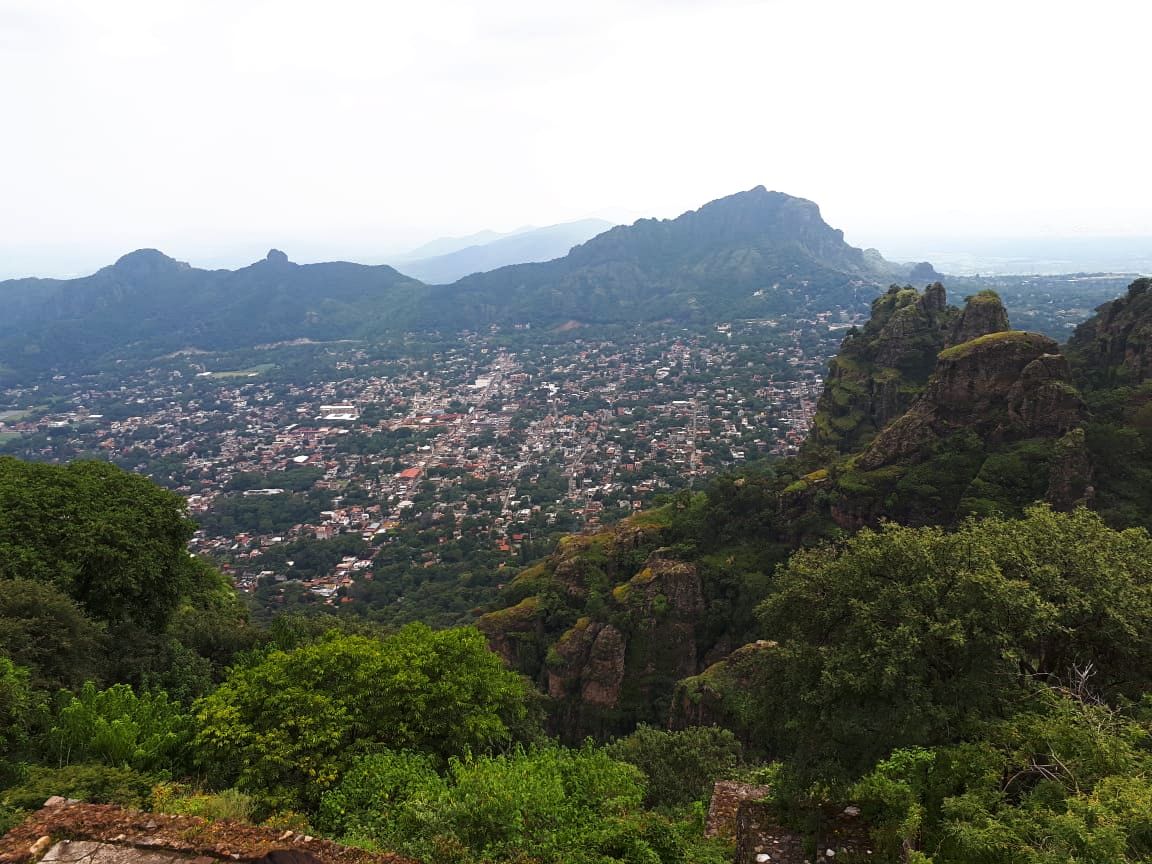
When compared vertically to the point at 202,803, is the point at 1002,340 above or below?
above

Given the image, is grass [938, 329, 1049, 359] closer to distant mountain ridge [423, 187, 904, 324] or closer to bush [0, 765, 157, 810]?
bush [0, 765, 157, 810]

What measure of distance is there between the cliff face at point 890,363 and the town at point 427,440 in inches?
860

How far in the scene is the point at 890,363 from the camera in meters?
38.7

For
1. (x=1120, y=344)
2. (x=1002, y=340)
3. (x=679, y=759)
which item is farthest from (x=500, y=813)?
(x=1120, y=344)

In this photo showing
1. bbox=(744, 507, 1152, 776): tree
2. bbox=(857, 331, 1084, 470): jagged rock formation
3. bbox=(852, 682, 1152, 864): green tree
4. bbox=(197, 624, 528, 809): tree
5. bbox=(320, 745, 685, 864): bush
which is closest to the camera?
bbox=(852, 682, 1152, 864): green tree

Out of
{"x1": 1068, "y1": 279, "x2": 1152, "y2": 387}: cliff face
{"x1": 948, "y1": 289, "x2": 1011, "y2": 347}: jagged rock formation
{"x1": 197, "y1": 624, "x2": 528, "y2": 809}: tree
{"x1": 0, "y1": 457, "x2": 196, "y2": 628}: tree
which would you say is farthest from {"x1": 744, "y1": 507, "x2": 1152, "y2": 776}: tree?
{"x1": 948, "y1": 289, "x2": 1011, "y2": 347}: jagged rock formation

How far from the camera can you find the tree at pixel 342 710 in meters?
9.70

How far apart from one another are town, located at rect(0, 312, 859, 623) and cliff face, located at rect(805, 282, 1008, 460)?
21.8 meters

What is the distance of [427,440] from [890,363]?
227 ft

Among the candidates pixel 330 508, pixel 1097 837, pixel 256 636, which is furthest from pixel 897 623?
pixel 330 508

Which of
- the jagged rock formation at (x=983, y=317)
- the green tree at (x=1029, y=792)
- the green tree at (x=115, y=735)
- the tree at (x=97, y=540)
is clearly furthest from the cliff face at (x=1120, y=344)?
the tree at (x=97, y=540)

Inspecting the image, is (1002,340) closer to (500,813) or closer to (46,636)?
(500,813)

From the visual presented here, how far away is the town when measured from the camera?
2185 inches

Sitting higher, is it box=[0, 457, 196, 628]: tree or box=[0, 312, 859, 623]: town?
box=[0, 457, 196, 628]: tree
